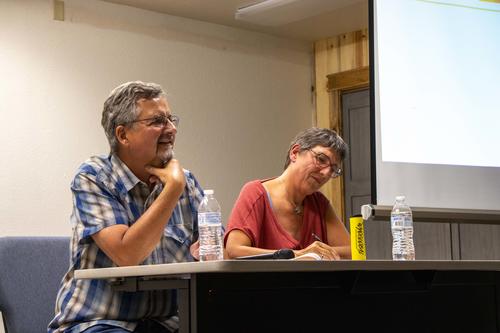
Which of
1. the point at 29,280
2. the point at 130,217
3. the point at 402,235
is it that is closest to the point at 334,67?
the point at 402,235

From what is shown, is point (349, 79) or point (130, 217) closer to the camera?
point (130, 217)

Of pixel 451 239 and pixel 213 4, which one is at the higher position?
pixel 213 4

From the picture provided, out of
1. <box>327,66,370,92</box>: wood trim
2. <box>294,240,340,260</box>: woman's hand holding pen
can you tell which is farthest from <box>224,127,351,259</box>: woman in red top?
<box>327,66,370,92</box>: wood trim

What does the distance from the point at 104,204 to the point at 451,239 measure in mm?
1341

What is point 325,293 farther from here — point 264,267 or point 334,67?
point 334,67

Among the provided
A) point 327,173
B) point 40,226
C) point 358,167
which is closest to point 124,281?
point 327,173

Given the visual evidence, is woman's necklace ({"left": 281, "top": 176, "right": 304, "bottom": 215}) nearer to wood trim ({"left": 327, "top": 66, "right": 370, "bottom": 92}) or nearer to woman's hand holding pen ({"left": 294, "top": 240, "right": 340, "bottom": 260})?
woman's hand holding pen ({"left": 294, "top": 240, "right": 340, "bottom": 260})

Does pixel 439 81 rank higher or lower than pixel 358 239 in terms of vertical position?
higher

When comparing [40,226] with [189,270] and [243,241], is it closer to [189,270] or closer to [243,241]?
[243,241]

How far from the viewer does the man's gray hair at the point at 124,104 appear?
2.30 meters

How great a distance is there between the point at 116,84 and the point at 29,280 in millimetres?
3089

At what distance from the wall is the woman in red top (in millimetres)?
2534

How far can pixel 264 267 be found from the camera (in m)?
1.57

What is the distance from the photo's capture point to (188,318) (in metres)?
1.68
